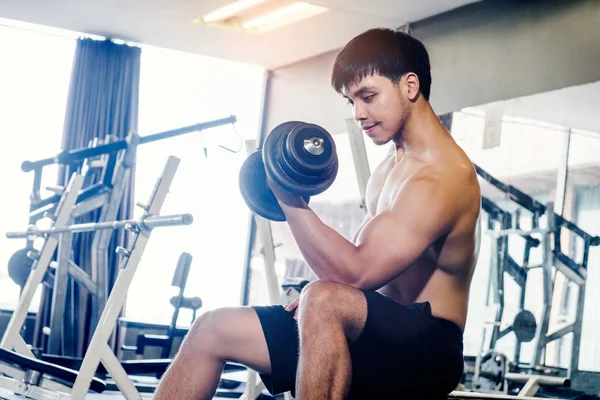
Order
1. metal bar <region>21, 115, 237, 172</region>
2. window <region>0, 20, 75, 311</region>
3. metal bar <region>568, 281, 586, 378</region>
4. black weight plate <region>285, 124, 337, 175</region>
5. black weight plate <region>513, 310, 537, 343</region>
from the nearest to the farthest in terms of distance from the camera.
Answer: black weight plate <region>285, 124, 337, 175</region>
metal bar <region>568, 281, 586, 378</region>
black weight plate <region>513, 310, 537, 343</region>
metal bar <region>21, 115, 237, 172</region>
window <region>0, 20, 75, 311</region>

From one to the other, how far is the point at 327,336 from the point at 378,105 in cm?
57

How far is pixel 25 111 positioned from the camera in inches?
232

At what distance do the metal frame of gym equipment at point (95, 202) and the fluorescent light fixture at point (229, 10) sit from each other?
4.53 ft

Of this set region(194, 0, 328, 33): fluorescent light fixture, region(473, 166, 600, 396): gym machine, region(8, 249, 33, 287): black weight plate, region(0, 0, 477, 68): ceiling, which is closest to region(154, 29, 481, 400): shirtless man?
region(473, 166, 600, 396): gym machine

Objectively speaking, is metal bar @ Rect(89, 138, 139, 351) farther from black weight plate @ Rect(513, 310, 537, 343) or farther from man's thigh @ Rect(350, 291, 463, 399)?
man's thigh @ Rect(350, 291, 463, 399)

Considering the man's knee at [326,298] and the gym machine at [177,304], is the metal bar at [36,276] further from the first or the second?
the man's knee at [326,298]

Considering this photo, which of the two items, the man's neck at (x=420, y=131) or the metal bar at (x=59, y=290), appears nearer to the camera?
the man's neck at (x=420, y=131)

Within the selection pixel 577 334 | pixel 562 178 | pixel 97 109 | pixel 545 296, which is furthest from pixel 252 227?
pixel 577 334

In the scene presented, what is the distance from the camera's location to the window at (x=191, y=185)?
245 inches

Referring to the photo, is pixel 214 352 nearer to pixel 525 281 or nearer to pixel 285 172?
pixel 285 172

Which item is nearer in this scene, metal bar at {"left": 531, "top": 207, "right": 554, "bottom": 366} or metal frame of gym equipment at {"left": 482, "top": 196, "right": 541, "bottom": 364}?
metal bar at {"left": 531, "top": 207, "right": 554, "bottom": 366}

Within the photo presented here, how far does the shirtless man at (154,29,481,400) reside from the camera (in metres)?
1.53

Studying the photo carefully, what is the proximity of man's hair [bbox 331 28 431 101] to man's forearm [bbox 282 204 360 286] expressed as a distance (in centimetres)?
36

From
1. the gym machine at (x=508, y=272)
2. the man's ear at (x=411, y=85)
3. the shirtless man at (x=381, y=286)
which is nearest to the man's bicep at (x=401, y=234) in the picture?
the shirtless man at (x=381, y=286)
